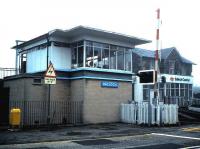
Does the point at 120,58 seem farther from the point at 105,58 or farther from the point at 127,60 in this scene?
the point at 105,58

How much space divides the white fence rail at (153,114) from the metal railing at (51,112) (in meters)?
3.96

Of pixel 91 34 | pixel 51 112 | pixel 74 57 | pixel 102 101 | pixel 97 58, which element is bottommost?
pixel 51 112

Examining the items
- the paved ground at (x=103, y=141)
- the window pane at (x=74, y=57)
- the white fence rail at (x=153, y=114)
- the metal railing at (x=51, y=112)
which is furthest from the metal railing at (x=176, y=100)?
the paved ground at (x=103, y=141)

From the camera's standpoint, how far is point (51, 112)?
22750 millimetres

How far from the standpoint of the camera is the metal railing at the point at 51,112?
21344 mm

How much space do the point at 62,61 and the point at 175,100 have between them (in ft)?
61.5

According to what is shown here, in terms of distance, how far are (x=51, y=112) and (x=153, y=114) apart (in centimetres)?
734

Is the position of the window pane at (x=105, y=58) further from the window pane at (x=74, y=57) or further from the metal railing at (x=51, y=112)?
the metal railing at (x=51, y=112)

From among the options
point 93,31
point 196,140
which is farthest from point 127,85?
point 196,140

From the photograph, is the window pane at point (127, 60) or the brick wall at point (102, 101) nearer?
the brick wall at point (102, 101)

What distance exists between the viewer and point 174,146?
12.9 m

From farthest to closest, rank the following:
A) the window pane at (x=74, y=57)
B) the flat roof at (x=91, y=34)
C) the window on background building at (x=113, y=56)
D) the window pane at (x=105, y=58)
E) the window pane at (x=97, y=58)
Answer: the window on background building at (x=113, y=56) → the window pane at (x=105, y=58) → the window pane at (x=74, y=57) → the window pane at (x=97, y=58) → the flat roof at (x=91, y=34)

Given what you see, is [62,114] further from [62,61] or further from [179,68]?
[179,68]

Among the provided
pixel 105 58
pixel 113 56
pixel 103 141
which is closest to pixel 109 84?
pixel 105 58
